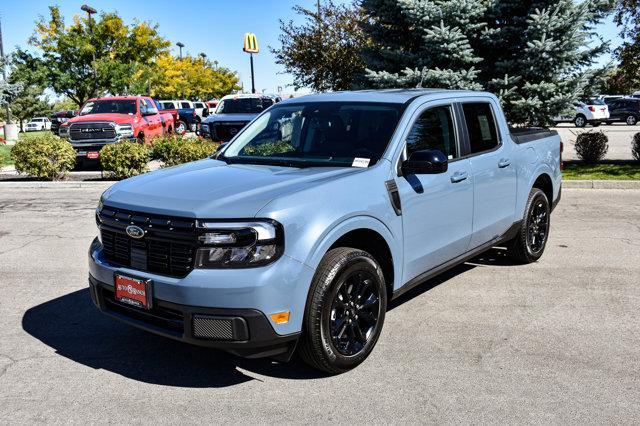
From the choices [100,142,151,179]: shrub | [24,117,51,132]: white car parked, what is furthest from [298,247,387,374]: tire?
[24,117,51,132]: white car parked

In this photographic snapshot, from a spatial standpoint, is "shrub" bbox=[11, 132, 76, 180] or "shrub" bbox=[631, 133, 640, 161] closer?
"shrub" bbox=[11, 132, 76, 180]

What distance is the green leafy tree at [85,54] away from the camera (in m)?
35.3

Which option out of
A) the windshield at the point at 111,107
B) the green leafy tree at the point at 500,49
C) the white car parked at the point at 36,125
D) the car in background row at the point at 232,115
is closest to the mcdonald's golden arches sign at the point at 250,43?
the car in background row at the point at 232,115

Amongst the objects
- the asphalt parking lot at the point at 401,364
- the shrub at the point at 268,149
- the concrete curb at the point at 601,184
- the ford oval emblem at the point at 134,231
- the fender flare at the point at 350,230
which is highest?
the shrub at the point at 268,149

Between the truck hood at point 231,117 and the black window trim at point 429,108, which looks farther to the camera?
the truck hood at point 231,117

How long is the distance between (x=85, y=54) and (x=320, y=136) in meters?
34.7

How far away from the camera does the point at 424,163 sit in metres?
4.32

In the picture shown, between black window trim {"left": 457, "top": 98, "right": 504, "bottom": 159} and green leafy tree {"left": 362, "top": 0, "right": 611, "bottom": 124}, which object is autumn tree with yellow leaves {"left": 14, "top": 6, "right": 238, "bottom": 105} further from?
black window trim {"left": 457, "top": 98, "right": 504, "bottom": 159}

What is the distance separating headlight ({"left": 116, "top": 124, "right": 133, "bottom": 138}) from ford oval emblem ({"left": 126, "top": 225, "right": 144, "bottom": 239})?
14452 millimetres

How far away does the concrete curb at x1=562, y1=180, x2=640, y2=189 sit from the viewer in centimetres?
1203

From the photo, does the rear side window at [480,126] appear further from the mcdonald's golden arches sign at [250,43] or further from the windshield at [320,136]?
the mcdonald's golden arches sign at [250,43]

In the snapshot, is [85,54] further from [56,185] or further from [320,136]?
[320,136]

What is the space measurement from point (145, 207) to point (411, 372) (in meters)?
2.01

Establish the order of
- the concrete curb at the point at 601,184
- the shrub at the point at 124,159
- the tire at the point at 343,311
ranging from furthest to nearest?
the shrub at the point at 124,159, the concrete curb at the point at 601,184, the tire at the point at 343,311
